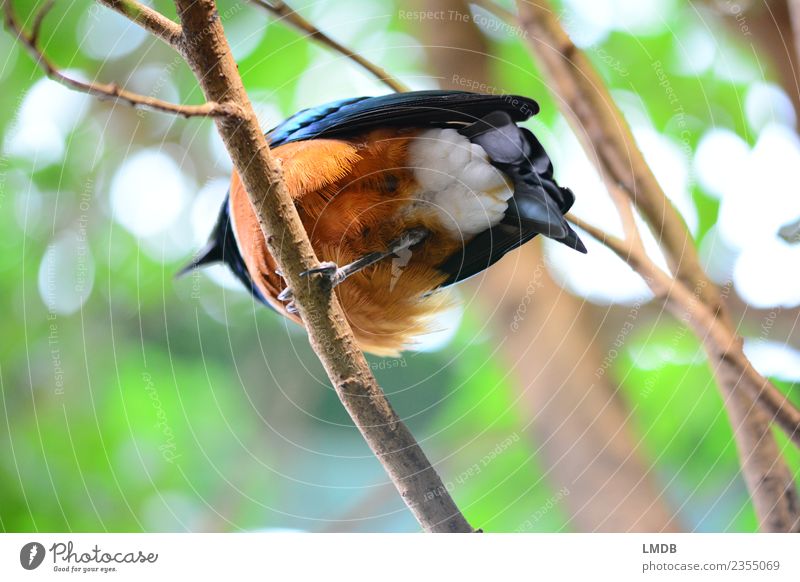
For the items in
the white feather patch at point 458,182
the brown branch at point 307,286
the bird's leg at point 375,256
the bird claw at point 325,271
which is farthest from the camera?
the white feather patch at point 458,182

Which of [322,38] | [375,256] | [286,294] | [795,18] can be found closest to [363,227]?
[375,256]

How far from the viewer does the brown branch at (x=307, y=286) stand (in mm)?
854

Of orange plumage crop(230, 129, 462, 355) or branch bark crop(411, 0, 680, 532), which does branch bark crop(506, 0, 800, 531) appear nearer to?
branch bark crop(411, 0, 680, 532)

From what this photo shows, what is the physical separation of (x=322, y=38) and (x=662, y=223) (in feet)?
2.28

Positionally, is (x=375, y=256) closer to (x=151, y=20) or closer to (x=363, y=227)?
(x=363, y=227)

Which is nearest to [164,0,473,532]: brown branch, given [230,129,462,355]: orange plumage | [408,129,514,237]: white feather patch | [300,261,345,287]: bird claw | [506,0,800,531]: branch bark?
[300,261,345,287]: bird claw

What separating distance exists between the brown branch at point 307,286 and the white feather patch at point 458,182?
33cm

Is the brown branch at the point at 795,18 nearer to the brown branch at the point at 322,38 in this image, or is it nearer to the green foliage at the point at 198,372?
the green foliage at the point at 198,372

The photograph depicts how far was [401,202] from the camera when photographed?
121cm

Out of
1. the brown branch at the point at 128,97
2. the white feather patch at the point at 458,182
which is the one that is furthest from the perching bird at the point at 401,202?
the brown branch at the point at 128,97

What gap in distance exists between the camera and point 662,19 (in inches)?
50.4

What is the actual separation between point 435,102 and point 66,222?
69 cm

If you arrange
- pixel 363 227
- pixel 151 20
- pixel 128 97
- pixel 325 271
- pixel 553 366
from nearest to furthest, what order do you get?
pixel 128 97 → pixel 151 20 → pixel 325 271 → pixel 363 227 → pixel 553 366

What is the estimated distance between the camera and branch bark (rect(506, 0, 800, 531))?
1207 mm
